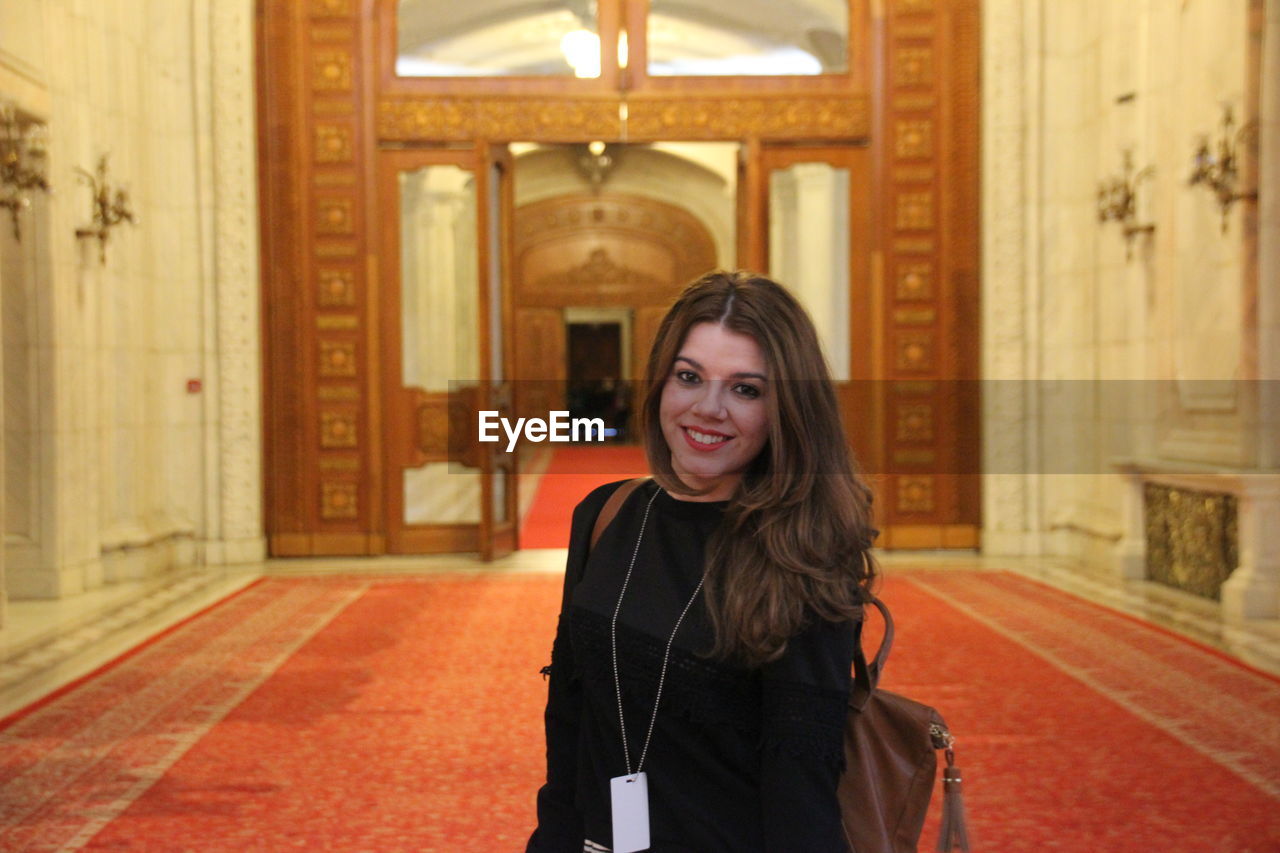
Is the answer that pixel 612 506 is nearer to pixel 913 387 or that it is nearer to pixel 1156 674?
pixel 1156 674

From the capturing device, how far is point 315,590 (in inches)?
292

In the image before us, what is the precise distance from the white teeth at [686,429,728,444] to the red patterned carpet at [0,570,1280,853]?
209 centimetres

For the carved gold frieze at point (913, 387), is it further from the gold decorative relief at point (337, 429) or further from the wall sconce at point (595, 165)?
the wall sconce at point (595, 165)

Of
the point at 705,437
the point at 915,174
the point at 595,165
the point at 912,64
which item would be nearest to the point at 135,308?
the point at 915,174

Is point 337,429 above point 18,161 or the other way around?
the other way around

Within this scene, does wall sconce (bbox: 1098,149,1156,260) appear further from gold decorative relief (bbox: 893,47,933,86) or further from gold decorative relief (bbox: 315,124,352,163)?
gold decorative relief (bbox: 315,124,352,163)

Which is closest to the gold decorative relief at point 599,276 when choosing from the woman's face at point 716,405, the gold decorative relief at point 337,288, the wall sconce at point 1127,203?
the gold decorative relief at point 337,288

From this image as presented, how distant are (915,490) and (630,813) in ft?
Result: 24.5

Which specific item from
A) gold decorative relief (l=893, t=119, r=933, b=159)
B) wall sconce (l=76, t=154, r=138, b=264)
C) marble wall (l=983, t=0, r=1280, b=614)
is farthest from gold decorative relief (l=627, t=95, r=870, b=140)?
wall sconce (l=76, t=154, r=138, b=264)

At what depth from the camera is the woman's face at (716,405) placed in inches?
61.3

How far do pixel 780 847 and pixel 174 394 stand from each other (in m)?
7.77

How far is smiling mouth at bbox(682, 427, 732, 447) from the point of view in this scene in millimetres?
1581

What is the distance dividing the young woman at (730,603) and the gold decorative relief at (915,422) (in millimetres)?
7295

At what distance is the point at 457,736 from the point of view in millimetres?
4367
